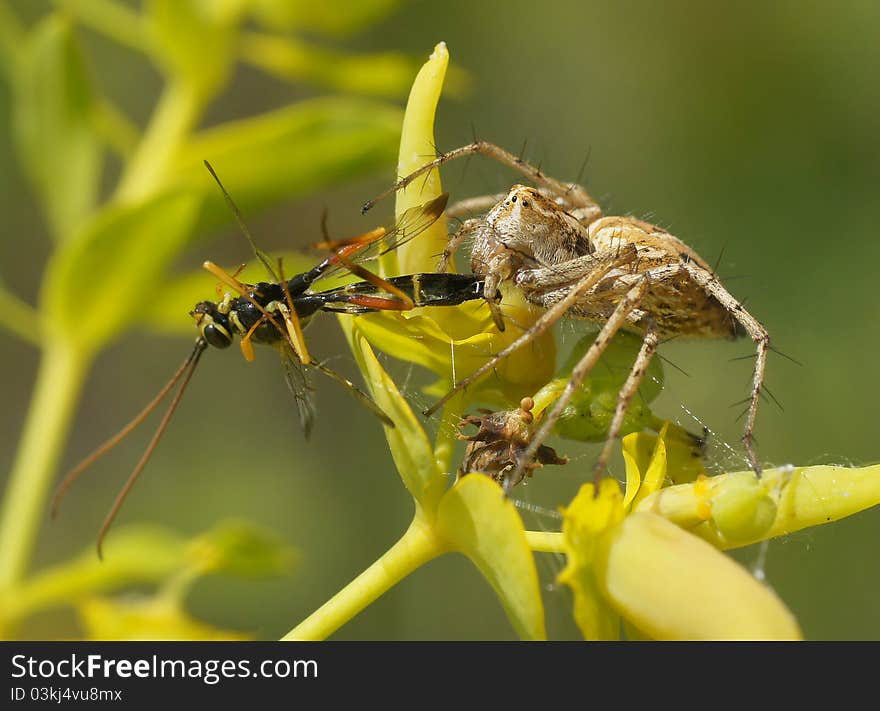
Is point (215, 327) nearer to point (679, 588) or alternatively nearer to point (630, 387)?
point (630, 387)

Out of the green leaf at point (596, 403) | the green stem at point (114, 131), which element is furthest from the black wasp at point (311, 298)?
the green stem at point (114, 131)

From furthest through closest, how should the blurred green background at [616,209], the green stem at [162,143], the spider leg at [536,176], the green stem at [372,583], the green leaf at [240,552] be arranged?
the blurred green background at [616,209] → the green stem at [162,143] → the green leaf at [240,552] → the spider leg at [536,176] → the green stem at [372,583]

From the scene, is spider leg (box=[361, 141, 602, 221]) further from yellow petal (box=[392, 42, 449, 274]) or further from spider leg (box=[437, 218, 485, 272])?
yellow petal (box=[392, 42, 449, 274])

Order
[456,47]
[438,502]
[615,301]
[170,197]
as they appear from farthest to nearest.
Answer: [456,47] < [170,197] < [615,301] < [438,502]

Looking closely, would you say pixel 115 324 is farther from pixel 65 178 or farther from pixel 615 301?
pixel 615 301

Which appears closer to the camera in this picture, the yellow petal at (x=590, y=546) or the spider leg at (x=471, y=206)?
the yellow petal at (x=590, y=546)

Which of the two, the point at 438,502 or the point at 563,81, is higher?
the point at 563,81

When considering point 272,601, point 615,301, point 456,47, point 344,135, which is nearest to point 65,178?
point 344,135

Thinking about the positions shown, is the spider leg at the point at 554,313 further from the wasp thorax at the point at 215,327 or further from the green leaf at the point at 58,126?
the green leaf at the point at 58,126

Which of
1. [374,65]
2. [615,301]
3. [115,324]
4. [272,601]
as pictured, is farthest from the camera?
[272,601]
